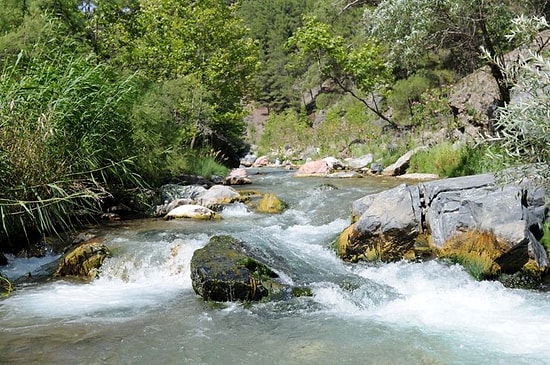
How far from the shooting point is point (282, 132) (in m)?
34.7

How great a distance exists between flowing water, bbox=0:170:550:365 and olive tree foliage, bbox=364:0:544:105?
18.5 ft

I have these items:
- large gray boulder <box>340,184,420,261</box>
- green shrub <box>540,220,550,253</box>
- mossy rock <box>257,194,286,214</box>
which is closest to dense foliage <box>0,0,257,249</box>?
mossy rock <box>257,194,286,214</box>

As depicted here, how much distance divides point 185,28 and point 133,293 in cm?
1066

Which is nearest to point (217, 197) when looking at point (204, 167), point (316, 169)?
point (204, 167)

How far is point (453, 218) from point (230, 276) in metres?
3.09

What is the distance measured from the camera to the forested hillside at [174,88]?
602 centimetres

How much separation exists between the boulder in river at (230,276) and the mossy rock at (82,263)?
1.78 m

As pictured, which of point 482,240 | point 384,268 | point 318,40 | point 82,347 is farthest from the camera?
point 318,40

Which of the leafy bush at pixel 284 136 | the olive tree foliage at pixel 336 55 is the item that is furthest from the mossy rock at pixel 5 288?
the leafy bush at pixel 284 136

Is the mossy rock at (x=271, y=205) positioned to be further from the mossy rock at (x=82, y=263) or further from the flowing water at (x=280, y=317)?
the mossy rock at (x=82, y=263)

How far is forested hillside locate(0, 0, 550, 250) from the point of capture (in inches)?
237

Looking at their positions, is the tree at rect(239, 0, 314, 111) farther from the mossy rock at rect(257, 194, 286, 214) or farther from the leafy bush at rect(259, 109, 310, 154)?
the mossy rock at rect(257, 194, 286, 214)

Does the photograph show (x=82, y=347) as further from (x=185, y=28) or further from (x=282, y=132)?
(x=282, y=132)

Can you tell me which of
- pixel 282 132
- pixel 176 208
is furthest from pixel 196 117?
pixel 282 132
